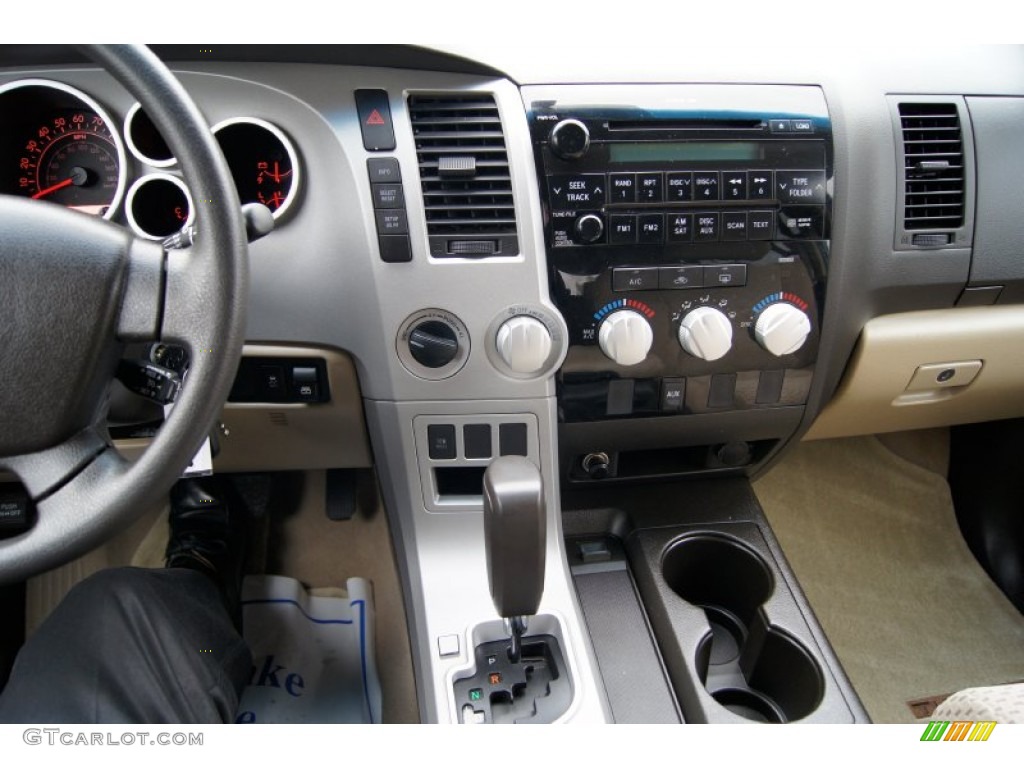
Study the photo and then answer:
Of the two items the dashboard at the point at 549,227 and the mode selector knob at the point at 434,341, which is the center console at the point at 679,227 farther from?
the mode selector knob at the point at 434,341

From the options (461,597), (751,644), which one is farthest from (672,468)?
(461,597)

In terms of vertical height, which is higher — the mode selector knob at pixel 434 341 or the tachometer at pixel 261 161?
the tachometer at pixel 261 161

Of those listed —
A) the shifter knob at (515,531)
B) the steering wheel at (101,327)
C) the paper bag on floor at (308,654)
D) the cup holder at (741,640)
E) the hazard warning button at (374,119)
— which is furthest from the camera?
the paper bag on floor at (308,654)

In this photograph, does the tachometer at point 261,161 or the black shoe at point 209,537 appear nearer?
the tachometer at point 261,161

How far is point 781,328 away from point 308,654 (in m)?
0.99

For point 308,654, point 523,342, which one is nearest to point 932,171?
point 523,342

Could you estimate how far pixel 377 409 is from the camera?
3.26 ft

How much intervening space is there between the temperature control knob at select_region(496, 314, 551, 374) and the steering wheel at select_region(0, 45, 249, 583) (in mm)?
336

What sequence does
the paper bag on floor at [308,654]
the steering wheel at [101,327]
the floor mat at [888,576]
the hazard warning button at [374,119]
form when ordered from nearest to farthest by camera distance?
the steering wheel at [101,327]
the hazard warning button at [374,119]
the paper bag on floor at [308,654]
the floor mat at [888,576]

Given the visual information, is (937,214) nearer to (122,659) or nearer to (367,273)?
(367,273)

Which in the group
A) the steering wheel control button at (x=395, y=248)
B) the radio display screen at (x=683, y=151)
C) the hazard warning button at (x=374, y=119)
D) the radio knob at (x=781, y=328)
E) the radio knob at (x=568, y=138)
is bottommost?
the radio knob at (x=781, y=328)

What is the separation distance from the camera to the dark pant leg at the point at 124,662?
2.65ft

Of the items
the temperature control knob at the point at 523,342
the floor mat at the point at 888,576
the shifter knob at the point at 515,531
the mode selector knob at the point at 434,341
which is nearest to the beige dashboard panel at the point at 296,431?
the mode selector knob at the point at 434,341

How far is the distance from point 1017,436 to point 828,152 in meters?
0.84
